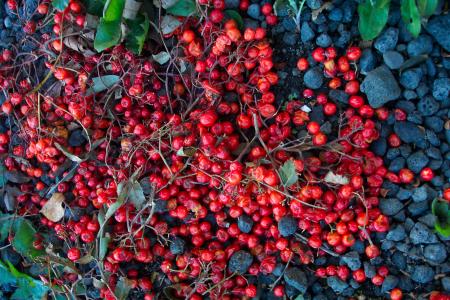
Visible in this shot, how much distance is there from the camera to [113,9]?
174cm

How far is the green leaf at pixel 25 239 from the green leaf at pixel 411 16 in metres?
1.57

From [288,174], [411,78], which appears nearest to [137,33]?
[288,174]

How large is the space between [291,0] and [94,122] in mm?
851

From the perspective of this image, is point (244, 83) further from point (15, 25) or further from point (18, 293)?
point (18, 293)

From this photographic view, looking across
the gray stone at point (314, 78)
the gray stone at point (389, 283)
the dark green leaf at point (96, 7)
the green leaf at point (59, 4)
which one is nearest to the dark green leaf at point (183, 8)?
the dark green leaf at point (96, 7)

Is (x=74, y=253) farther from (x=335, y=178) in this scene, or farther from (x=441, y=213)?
(x=441, y=213)

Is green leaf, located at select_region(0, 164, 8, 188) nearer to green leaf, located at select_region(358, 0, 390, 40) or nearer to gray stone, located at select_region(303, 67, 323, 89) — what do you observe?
gray stone, located at select_region(303, 67, 323, 89)

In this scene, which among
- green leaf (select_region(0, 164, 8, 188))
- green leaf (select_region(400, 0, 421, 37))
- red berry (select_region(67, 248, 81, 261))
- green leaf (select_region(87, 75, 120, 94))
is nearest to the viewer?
green leaf (select_region(400, 0, 421, 37))

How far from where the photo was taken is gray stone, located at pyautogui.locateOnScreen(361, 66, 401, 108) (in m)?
1.71

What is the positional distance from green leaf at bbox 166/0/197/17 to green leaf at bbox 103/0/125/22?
18cm

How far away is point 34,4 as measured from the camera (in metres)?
2.03

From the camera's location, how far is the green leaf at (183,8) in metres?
1.83

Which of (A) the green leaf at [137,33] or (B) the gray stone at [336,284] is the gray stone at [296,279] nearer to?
(B) the gray stone at [336,284]

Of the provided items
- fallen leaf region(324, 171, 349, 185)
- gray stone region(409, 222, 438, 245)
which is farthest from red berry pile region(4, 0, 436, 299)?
gray stone region(409, 222, 438, 245)
